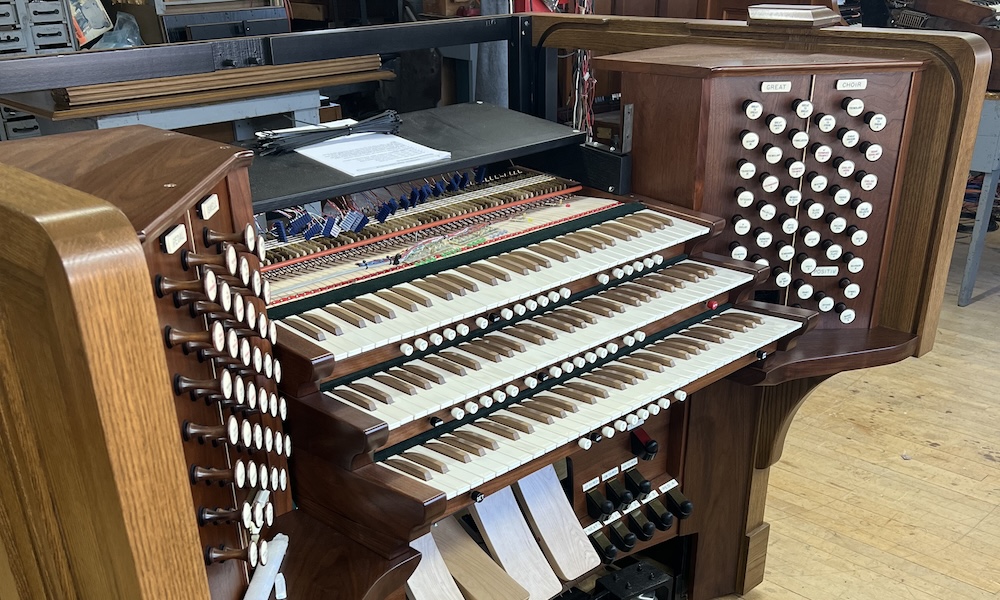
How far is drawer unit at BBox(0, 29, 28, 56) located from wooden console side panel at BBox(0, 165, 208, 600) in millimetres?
2294

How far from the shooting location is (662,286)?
1.89m

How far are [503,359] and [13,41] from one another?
7.39 feet

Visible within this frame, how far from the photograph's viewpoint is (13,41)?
9.18ft

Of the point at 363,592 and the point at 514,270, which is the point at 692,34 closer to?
the point at 514,270

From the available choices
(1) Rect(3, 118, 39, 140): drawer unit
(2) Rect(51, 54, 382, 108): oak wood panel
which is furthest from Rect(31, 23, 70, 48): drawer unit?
(2) Rect(51, 54, 382, 108): oak wood panel

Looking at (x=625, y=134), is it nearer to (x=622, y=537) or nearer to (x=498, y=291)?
(x=498, y=291)

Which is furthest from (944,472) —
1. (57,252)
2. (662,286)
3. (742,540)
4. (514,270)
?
(57,252)

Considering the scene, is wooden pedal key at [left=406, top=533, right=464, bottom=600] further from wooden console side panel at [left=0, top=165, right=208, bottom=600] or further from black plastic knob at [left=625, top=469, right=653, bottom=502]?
wooden console side panel at [left=0, top=165, right=208, bottom=600]

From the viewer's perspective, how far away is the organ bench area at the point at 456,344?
2.67 feet

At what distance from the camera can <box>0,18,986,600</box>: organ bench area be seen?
814 millimetres

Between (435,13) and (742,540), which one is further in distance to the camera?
(435,13)

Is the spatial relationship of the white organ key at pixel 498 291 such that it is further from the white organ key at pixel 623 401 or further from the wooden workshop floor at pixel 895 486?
the wooden workshop floor at pixel 895 486

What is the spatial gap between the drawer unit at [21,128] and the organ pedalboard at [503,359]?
1.46m

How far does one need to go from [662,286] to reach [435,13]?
2.72 meters
